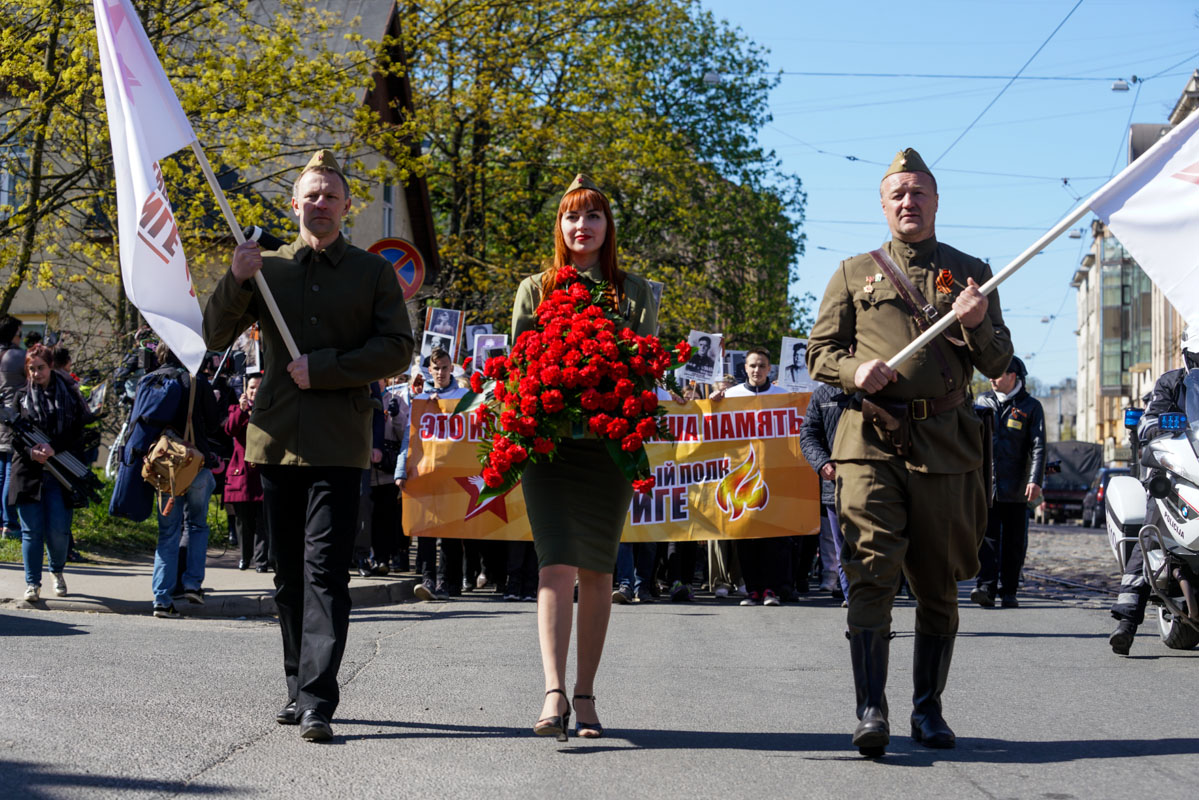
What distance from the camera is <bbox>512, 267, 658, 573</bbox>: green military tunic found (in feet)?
18.3

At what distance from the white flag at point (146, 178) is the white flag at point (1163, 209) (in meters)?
3.93

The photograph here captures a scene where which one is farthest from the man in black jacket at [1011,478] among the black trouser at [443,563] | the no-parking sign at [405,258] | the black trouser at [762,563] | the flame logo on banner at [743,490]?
the no-parking sign at [405,258]

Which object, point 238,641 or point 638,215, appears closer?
point 238,641

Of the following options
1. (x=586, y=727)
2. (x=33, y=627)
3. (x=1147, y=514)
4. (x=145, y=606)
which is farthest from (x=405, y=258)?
(x=586, y=727)

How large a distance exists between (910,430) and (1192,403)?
154 inches

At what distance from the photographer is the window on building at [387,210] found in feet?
122

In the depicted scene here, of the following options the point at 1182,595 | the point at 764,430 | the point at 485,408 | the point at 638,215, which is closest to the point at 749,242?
the point at 638,215

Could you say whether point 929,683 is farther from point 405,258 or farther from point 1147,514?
point 405,258

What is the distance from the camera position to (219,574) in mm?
13367

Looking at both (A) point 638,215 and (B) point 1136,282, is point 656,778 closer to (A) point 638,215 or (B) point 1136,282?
(A) point 638,215

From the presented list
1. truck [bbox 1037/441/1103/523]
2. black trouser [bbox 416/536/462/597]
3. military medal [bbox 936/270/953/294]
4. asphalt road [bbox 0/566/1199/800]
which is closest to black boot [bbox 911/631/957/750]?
asphalt road [bbox 0/566/1199/800]

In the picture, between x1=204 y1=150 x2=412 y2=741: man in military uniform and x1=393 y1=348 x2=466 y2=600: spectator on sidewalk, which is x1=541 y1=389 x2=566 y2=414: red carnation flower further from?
x1=393 y1=348 x2=466 y2=600: spectator on sidewalk

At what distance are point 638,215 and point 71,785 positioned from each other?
36406 millimetres

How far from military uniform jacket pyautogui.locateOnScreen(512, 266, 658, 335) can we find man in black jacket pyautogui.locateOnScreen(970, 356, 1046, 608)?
7.04 meters
